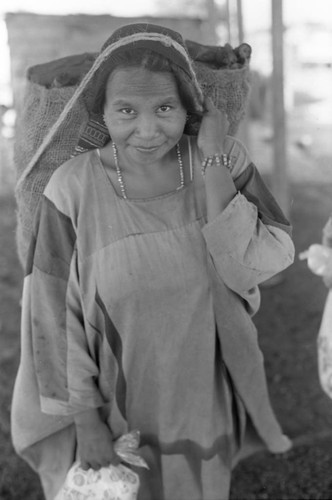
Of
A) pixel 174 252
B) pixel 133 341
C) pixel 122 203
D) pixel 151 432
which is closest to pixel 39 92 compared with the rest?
pixel 122 203

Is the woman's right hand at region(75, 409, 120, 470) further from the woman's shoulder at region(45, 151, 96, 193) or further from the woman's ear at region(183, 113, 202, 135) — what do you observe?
the woman's ear at region(183, 113, 202, 135)

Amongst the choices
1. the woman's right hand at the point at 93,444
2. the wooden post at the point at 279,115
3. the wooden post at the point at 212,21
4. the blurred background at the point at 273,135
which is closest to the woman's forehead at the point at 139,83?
the blurred background at the point at 273,135

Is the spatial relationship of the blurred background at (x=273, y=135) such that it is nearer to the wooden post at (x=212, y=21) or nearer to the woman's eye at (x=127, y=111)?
the wooden post at (x=212, y=21)

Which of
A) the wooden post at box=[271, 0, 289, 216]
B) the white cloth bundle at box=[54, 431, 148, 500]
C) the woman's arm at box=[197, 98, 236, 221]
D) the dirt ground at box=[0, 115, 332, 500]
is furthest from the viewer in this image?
the wooden post at box=[271, 0, 289, 216]

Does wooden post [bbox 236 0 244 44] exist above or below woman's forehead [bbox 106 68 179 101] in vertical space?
above

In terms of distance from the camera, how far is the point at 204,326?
1.89 m

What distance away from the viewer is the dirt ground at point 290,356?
2.57 meters

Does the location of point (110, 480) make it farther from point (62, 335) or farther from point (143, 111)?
point (143, 111)

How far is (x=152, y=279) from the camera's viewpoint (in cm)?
178

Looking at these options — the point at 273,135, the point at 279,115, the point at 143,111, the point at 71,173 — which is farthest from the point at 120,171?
the point at 273,135

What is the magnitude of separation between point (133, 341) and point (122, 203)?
386mm

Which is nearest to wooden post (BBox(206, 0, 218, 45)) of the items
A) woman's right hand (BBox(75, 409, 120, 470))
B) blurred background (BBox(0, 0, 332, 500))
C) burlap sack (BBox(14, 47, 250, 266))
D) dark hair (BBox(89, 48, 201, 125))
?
blurred background (BBox(0, 0, 332, 500))

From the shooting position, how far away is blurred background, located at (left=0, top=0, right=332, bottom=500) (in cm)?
264

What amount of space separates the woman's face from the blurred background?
53 centimetres
